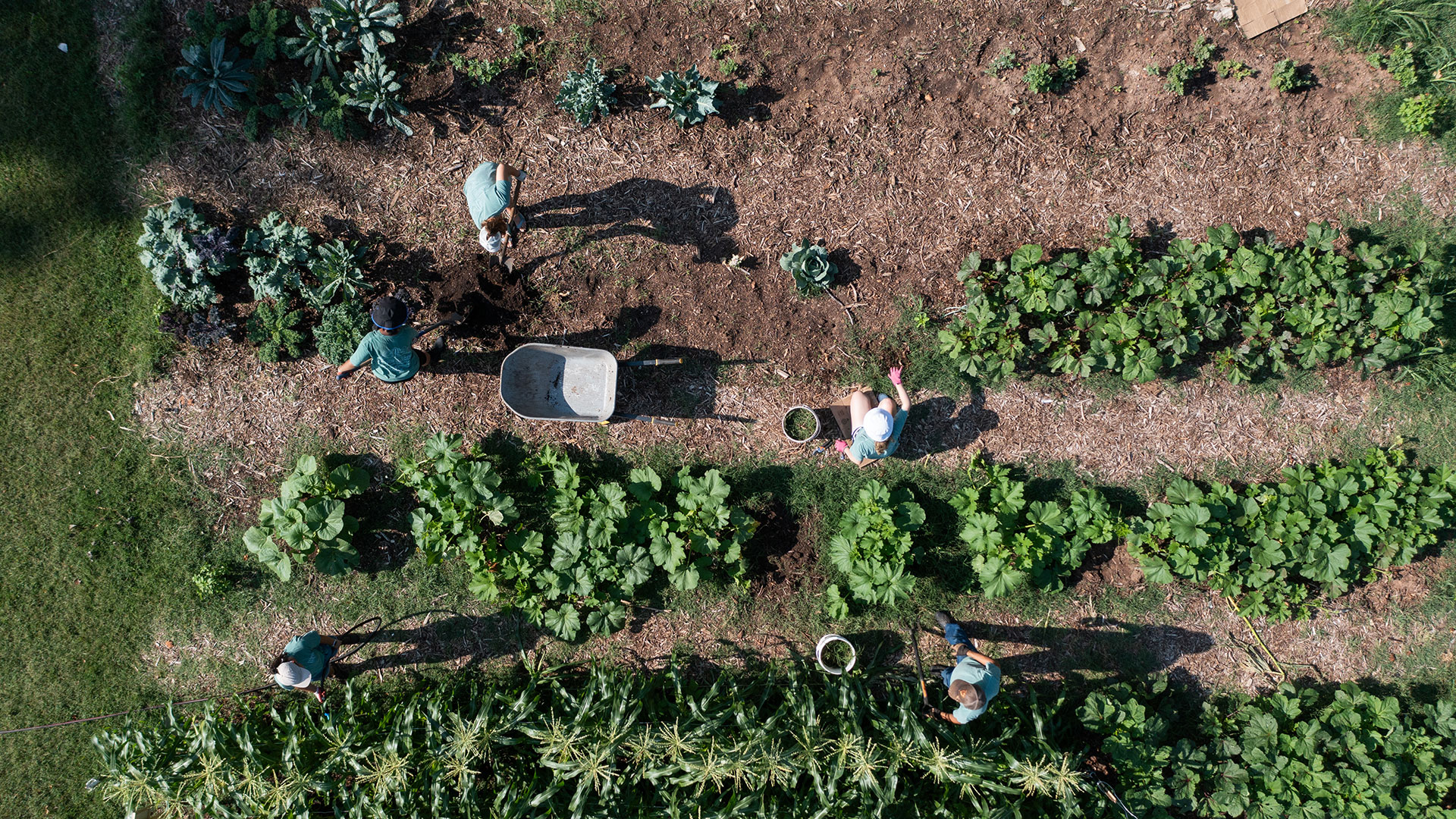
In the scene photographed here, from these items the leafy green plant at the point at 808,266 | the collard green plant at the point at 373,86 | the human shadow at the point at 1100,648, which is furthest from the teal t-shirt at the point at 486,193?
the human shadow at the point at 1100,648

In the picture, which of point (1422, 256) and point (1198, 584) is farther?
point (1198, 584)

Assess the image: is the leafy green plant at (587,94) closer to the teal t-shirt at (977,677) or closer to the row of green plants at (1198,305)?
the row of green plants at (1198,305)

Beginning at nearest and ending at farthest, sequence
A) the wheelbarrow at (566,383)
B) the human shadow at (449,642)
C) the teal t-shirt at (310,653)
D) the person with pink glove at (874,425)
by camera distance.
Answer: the person with pink glove at (874,425)
the teal t-shirt at (310,653)
the wheelbarrow at (566,383)
the human shadow at (449,642)

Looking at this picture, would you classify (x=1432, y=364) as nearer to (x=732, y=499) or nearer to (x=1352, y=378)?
(x=1352, y=378)

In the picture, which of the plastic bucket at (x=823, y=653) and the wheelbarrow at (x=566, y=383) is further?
the wheelbarrow at (x=566, y=383)

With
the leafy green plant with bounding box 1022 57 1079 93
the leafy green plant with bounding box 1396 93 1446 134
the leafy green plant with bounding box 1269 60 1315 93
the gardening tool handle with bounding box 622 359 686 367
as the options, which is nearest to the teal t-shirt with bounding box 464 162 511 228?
the gardening tool handle with bounding box 622 359 686 367

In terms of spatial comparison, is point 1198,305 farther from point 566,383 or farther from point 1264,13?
point 566,383

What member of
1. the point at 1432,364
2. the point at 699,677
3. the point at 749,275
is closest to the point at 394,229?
the point at 749,275

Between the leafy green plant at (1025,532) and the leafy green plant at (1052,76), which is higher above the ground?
the leafy green plant at (1052,76)
